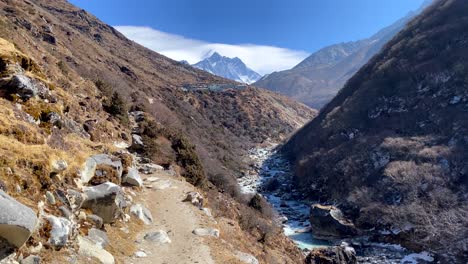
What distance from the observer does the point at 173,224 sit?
16.8 m

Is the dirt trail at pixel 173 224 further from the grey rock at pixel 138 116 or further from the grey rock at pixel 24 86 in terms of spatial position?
the grey rock at pixel 138 116

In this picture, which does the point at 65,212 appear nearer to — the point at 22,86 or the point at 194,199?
the point at 22,86

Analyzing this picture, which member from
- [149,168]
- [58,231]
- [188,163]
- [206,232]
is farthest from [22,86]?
[188,163]

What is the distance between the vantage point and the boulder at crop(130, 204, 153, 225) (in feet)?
53.2

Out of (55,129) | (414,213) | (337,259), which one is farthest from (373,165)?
(55,129)

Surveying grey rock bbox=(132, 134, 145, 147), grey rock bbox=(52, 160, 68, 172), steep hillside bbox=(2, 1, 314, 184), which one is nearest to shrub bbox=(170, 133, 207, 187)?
grey rock bbox=(132, 134, 145, 147)

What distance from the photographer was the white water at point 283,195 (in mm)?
43919

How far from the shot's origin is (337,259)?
3139 cm

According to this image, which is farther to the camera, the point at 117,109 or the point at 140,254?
the point at 117,109

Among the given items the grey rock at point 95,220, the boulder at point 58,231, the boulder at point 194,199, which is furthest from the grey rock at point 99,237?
the boulder at point 194,199

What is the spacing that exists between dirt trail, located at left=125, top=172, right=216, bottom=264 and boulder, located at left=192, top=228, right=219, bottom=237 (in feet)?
0.86

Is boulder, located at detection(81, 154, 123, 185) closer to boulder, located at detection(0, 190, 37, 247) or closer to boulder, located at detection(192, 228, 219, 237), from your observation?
boulder, located at detection(192, 228, 219, 237)

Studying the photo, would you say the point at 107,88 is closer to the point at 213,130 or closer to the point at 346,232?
the point at 346,232

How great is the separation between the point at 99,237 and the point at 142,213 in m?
4.13
